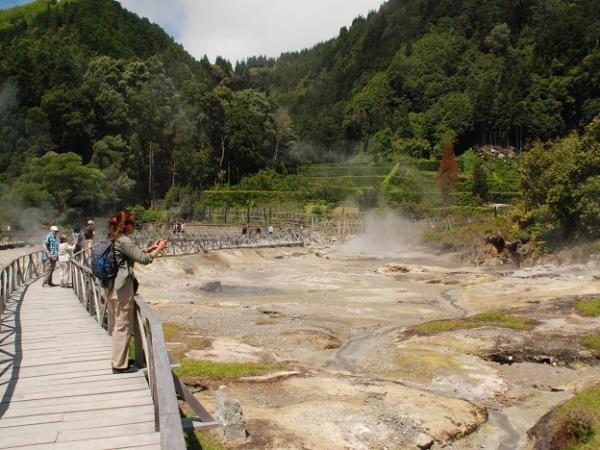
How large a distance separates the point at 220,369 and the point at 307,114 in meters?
129

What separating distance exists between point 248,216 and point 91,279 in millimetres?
51365

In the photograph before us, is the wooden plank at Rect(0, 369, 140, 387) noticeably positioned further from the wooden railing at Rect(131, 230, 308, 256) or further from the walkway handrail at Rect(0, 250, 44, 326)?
the wooden railing at Rect(131, 230, 308, 256)

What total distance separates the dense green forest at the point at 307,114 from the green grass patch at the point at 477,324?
20570mm

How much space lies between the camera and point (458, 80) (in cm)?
11812

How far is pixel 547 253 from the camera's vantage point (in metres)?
39.8

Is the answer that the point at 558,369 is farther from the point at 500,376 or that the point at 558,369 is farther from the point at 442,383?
the point at 442,383

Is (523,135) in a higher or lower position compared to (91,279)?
higher

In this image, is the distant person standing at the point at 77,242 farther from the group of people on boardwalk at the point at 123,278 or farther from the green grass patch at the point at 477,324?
the green grass patch at the point at 477,324

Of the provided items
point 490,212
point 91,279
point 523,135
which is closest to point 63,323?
point 91,279

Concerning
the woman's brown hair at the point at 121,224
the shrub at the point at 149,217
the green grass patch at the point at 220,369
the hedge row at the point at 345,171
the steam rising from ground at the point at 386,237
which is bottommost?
the steam rising from ground at the point at 386,237

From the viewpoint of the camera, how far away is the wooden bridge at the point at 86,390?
563cm

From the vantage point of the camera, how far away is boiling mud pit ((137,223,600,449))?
10133 mm

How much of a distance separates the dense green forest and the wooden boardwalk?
31163mm

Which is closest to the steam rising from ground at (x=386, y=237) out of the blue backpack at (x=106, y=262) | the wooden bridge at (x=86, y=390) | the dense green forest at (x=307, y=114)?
the dense green forest at (x=307, y=114)
